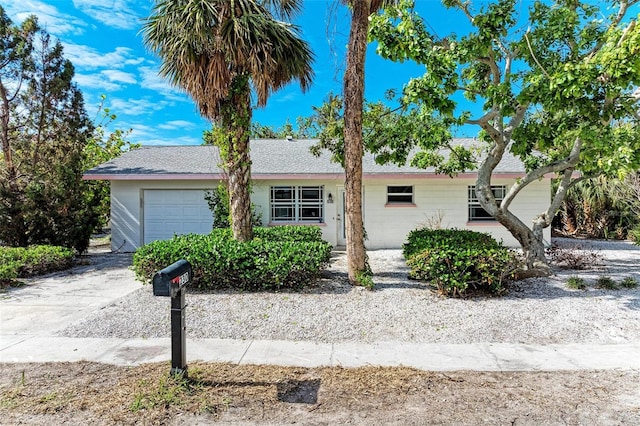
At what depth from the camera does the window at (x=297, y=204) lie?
13.0 m

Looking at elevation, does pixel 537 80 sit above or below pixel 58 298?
above

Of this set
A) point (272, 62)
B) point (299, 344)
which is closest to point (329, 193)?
point (272, 62)

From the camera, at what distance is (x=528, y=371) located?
391 centimetres

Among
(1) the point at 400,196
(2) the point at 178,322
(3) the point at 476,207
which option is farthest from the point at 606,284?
(2) the point at 178,322

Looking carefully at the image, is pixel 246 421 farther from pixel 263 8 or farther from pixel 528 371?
pixel 263 8

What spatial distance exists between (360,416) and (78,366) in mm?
3147

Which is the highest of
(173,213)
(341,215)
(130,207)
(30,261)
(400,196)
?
(400,196)

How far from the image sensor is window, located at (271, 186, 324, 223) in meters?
13.0

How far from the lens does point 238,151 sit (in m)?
7.72

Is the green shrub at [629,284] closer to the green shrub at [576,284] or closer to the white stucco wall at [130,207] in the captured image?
the green shrub at [576,284]

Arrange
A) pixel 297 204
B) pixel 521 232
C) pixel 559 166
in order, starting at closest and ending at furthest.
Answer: pixel 559 166 → pixel 521 232 → pixel 297 204

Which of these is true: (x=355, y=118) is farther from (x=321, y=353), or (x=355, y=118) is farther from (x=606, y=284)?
(x=606, y=284)

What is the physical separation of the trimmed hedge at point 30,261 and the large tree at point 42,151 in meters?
1.30

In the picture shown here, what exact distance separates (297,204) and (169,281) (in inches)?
389
